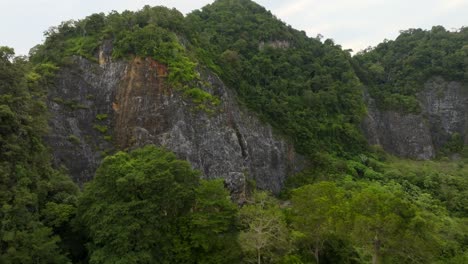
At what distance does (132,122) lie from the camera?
36.2 metres

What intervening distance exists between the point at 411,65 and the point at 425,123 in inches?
416

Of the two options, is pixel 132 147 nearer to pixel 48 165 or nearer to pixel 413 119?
pixel 48 165

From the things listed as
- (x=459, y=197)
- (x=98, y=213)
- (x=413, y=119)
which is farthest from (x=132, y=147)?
(x=413, y=119)

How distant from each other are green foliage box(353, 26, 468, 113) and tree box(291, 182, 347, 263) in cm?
4029

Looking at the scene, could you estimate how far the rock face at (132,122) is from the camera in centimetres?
3462

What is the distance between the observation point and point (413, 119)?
60.8m

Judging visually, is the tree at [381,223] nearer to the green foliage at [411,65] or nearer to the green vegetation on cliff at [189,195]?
the green vegetation on cliff at [189,195]

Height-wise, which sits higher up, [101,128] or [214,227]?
[101,128]

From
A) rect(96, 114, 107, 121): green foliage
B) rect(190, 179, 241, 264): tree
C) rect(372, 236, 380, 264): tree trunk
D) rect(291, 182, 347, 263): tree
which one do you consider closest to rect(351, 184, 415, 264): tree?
rect(372, 236, 380, 264): tree trunk

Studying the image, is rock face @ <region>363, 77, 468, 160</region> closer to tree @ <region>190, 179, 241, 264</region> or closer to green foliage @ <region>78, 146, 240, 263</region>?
tree @ <region>190, 179, 241, 264</region>

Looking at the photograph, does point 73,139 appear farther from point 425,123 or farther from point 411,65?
point 411,65

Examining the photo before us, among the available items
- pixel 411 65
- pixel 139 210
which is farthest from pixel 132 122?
pixel 411 65

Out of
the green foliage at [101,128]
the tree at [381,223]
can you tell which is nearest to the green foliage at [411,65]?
the green foliage at [101,128]

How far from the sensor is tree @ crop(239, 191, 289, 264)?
2295 centimetres
